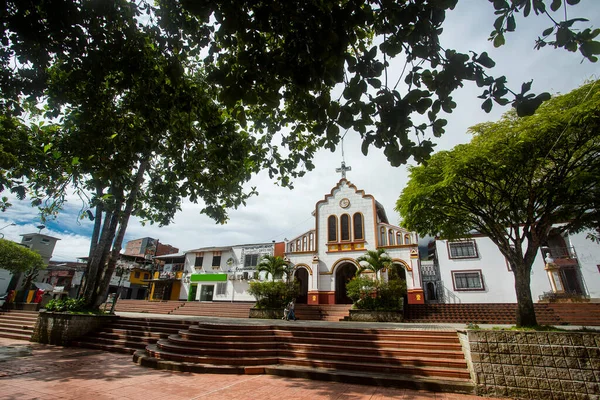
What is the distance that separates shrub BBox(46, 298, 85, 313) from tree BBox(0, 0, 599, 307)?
5.95 metres

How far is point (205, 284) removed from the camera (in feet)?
97.5

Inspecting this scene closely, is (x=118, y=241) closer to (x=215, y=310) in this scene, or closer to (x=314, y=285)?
(x=215, y=310)

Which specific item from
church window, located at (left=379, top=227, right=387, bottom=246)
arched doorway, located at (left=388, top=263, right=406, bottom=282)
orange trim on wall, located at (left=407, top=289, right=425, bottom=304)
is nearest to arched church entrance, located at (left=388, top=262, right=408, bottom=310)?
arched doorway, located at (left=388, top=263, right=406, bottom=282)

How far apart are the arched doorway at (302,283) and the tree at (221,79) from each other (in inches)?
663

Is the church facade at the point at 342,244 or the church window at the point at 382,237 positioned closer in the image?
the church facade at the point at 342,244

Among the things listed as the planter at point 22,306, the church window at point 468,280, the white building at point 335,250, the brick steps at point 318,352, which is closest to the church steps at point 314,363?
the brick steps at point 318,352

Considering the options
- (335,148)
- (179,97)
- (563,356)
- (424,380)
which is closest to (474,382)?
(424,380)

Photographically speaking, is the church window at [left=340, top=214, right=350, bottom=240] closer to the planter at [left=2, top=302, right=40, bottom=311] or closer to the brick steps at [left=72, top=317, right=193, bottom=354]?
the brick steps at [left=72, top=317, right=193, bottom=354]

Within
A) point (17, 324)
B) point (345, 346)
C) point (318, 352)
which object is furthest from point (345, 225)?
point (17, 324)

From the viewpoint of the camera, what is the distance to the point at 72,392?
500 cm

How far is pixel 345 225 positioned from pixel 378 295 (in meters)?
7.79

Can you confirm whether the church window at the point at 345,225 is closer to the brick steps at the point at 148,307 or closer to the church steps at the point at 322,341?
the brick steps at the point at 148,307

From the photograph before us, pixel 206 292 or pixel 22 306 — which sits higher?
pixel 206 292

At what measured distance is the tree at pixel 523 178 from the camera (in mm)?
7207
